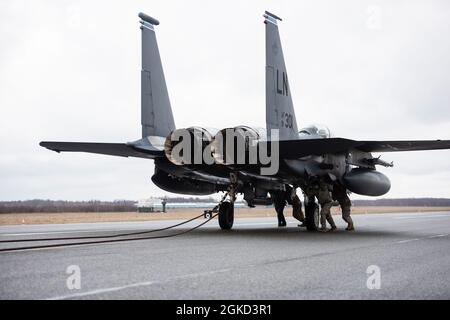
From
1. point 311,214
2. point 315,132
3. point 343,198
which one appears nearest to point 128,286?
point 343,198

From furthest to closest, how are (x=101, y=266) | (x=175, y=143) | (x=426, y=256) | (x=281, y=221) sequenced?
(x=281, y=221) < (x=175, y=143) < (x=426, y=256) < (x=101, y=266)

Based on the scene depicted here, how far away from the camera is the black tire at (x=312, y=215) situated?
14867 millimetres

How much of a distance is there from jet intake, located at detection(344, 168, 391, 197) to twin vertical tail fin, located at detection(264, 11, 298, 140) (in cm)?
207

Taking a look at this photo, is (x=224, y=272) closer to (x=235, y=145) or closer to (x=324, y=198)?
(x=235, y=145)

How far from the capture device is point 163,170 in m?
14.1

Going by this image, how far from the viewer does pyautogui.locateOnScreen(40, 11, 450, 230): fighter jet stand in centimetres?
1216

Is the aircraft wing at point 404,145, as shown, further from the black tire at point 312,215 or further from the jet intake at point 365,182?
the black tire at point 312,215

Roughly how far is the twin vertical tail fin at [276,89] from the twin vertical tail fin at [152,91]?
2.98 m
